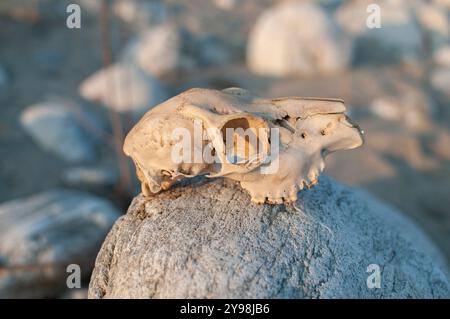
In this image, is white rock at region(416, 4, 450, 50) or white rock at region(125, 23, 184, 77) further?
white rock at region(416, 4, 450, 50)

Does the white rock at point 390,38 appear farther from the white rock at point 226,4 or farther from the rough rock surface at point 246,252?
the rough rock surface at point 246,252

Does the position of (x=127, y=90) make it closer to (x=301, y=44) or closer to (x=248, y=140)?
(x=301, y=44)

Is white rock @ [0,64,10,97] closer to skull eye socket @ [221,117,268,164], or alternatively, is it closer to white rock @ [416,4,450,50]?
skull eye socket @ [221,117,268,164]

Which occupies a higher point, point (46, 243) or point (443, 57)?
point (443, 57)

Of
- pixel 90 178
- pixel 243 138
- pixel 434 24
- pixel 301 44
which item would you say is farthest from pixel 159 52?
pixel 243 138

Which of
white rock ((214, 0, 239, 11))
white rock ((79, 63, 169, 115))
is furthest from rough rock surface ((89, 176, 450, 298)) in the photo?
white rock ((214, 0, 239, 11))

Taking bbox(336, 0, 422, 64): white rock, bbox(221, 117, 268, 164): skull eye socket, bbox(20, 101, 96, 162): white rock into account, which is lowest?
bbox(20, 101, 96, 162): white rock

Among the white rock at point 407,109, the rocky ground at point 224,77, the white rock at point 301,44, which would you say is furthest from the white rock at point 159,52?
the white rock at point 407,109
